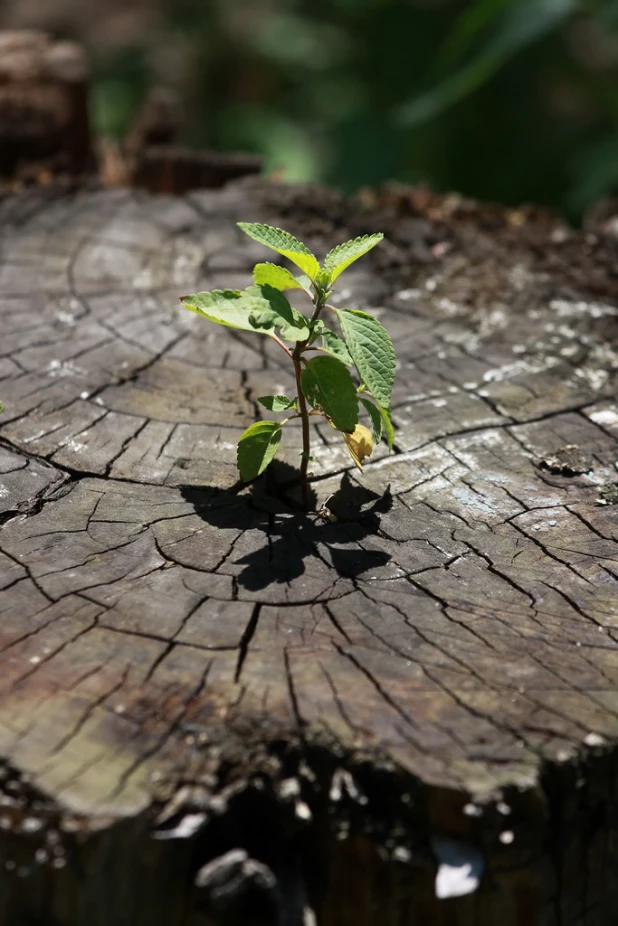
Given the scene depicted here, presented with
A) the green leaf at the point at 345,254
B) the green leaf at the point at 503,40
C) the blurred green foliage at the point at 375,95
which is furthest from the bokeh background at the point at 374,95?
the green leaf at the point at 345,254

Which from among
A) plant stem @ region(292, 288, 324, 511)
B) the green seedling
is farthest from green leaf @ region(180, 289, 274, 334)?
plant stem @ region(292, 288, 324, 511)

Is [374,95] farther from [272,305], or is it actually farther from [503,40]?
[272,305]

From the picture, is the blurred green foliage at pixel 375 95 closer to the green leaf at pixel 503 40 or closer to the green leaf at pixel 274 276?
the green leaf at pixel 503 40

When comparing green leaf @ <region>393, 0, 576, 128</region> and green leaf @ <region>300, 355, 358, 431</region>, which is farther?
green leaf @ <region>393, 0, 576, 128</region>

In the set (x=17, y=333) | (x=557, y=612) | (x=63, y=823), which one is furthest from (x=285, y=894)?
(x=17, y=333)

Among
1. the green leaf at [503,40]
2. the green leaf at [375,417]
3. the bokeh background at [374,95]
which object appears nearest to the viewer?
the green leaf at [375,417]

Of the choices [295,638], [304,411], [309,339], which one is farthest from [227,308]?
[295,638]

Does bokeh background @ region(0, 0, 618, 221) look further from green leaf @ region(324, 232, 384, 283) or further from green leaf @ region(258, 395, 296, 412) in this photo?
green leaf @ region(258, 395, 296, 412)
